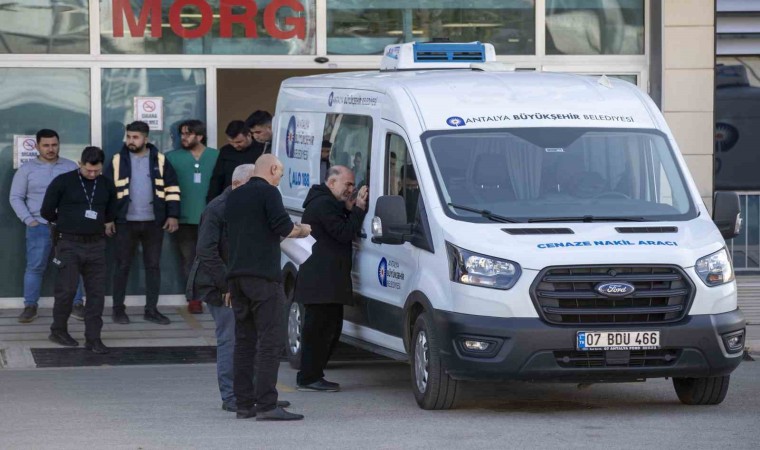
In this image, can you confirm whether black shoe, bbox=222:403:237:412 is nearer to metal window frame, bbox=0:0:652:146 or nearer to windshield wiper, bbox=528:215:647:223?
windshield wiper, bbox=528:215:647:223

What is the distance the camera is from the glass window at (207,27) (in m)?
15.7

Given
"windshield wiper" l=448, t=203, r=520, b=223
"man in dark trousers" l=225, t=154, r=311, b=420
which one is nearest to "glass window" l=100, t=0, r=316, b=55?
"windshield wiper" l=448, t=203, r=520, b=223

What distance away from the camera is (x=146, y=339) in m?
13.8

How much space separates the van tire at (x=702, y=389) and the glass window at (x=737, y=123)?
735 cm

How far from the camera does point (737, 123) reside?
1719 centimetres

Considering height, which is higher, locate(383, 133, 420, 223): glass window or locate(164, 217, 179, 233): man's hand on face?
locate(383, 133, 420, 223): glass window

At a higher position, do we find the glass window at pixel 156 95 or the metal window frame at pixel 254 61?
the metal window frame at pixel 254 61

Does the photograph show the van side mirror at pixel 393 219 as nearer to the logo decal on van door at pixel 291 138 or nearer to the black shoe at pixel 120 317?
the logo decal on van door at pixel 291 138

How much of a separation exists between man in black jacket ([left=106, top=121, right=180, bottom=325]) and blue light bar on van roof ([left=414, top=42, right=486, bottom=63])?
3643 mm

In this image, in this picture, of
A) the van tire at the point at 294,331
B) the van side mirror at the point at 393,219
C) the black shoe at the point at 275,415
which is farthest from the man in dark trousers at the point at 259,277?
the van tire at the point at 294,331

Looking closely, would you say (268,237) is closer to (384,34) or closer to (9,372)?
(9,372)

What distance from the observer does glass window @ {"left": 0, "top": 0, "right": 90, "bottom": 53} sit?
15469 millimetres

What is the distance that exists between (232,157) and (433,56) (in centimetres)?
340

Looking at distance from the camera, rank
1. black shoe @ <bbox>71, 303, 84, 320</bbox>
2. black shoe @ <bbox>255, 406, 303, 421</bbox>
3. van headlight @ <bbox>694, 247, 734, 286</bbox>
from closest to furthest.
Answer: black shoe @ <bbox>255, 406, 303, 421</bbox>, van headlight @ <bbox>694, 247, 734, 286</bbox>, black shoe @ <bbox>71, 303, 84, 320</bbox>
